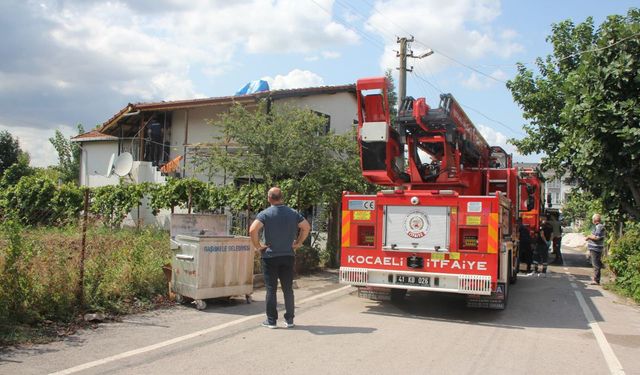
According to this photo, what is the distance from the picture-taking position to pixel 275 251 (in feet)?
24.1

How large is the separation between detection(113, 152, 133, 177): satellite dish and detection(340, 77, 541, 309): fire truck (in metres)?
15.6

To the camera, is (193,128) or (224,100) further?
(193,128)

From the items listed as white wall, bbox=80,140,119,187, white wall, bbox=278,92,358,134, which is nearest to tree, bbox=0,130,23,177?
white wall, bbox=80,140,119,187

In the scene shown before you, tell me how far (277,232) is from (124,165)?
1750 cm

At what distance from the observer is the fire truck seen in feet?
27.3

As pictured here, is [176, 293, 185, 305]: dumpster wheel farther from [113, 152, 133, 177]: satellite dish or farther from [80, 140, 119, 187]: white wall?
[80, 140, 119, 187]: white wall

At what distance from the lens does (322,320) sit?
7.97 m

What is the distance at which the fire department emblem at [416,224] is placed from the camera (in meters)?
8.64

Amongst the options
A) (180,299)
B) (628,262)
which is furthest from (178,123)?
(628,262)

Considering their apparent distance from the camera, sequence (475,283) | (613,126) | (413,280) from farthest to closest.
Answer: (613,126) < (413,280) < (475,283)

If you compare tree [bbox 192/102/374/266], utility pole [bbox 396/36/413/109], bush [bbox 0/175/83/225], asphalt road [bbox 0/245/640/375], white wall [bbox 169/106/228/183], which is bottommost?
asphalt road [bbox 0/245/640/375]

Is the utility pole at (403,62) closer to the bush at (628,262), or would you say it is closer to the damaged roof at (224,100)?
the damaged roof at (224,100)

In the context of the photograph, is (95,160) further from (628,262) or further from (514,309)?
(628,262)

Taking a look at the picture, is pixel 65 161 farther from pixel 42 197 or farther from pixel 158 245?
pixel 158 245
